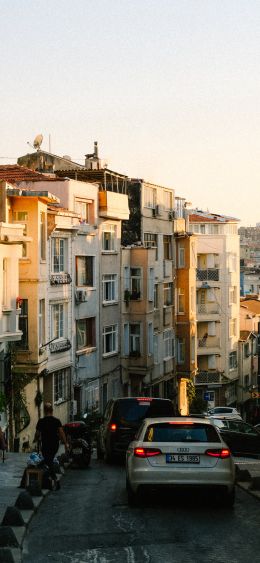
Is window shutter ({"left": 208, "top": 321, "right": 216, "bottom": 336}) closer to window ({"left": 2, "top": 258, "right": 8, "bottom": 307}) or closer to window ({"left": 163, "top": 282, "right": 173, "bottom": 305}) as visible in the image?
window ({"left": 163, "top": 282, "right": 173, "bottom": 305})

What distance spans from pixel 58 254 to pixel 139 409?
17538mm

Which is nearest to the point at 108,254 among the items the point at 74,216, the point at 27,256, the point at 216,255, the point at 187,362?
the point at 74,216

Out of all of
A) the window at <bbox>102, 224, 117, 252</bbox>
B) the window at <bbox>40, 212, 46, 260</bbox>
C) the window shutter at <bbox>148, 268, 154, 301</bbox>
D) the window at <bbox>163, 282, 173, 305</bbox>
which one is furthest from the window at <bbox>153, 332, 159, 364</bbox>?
the window at <bbox>40, 212, 46, 260</bbox>

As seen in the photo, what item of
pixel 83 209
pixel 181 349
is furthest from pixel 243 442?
pixel 181 349

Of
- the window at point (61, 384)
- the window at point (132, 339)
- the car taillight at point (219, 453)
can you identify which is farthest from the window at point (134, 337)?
the car taillight at point (219, 453)

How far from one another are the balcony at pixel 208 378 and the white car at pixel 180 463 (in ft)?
206

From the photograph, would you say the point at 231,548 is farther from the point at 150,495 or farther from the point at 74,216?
the point at 74,216

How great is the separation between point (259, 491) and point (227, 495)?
2620mm

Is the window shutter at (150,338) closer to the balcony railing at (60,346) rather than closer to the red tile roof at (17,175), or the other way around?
the balcony railing at (60,346)

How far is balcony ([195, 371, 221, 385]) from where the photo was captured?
78562 mm

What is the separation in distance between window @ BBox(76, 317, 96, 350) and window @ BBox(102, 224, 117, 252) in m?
4.12

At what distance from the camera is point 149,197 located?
58.2m

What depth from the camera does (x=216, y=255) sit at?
8025 cm

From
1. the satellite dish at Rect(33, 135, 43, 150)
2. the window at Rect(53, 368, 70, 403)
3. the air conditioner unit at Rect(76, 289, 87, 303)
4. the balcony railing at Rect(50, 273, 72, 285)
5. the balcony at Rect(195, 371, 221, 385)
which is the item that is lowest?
the balcony at Rect(195, 371, 221, 385)
